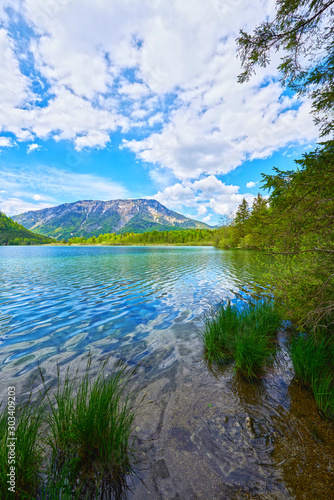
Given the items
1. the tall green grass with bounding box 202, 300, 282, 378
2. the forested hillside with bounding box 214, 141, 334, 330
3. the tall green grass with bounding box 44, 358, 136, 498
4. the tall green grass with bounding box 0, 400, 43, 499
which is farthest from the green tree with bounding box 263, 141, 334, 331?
the tall green grass with bounding box 0, 400, 43, 499

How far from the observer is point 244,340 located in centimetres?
523

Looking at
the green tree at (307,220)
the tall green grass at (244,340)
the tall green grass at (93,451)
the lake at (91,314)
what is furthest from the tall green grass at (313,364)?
the lake at (91,314)

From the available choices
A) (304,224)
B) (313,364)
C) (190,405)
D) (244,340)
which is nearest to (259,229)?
(304,224)

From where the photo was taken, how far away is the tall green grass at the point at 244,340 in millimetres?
4957

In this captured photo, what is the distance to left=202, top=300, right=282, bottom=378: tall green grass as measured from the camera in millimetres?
4957

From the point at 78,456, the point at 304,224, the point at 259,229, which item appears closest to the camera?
the point at 78,456

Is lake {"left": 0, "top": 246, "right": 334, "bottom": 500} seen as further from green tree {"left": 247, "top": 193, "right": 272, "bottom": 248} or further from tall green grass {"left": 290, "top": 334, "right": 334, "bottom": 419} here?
green tree {"left": 247, "top": 193, "right": 272, "bottom": 248}

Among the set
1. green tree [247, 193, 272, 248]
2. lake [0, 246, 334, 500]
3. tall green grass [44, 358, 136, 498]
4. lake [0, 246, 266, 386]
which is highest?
green tree [247, 193, 272, 248]

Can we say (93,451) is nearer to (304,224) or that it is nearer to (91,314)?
(304,224)

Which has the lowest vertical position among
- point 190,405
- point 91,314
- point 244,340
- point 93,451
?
point 91,314

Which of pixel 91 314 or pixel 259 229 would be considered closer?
pixel 259 229

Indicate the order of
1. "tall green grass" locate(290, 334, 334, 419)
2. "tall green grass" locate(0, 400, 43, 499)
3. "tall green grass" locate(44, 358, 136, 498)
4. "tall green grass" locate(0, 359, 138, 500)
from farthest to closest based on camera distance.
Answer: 1. "tall green grass" locate(290, 334, 334, 419)
2. "tall green grass" locate(44, 358, 136, 498)
3. "tall green grass" locate(0, 359, 138, 500)
4. "tall green grass" locate(0, 400, 43, 499)

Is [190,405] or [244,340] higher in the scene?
[244,340]

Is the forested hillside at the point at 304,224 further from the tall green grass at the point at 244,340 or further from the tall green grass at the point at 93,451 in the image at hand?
the tall green grass at the point at 93,451
